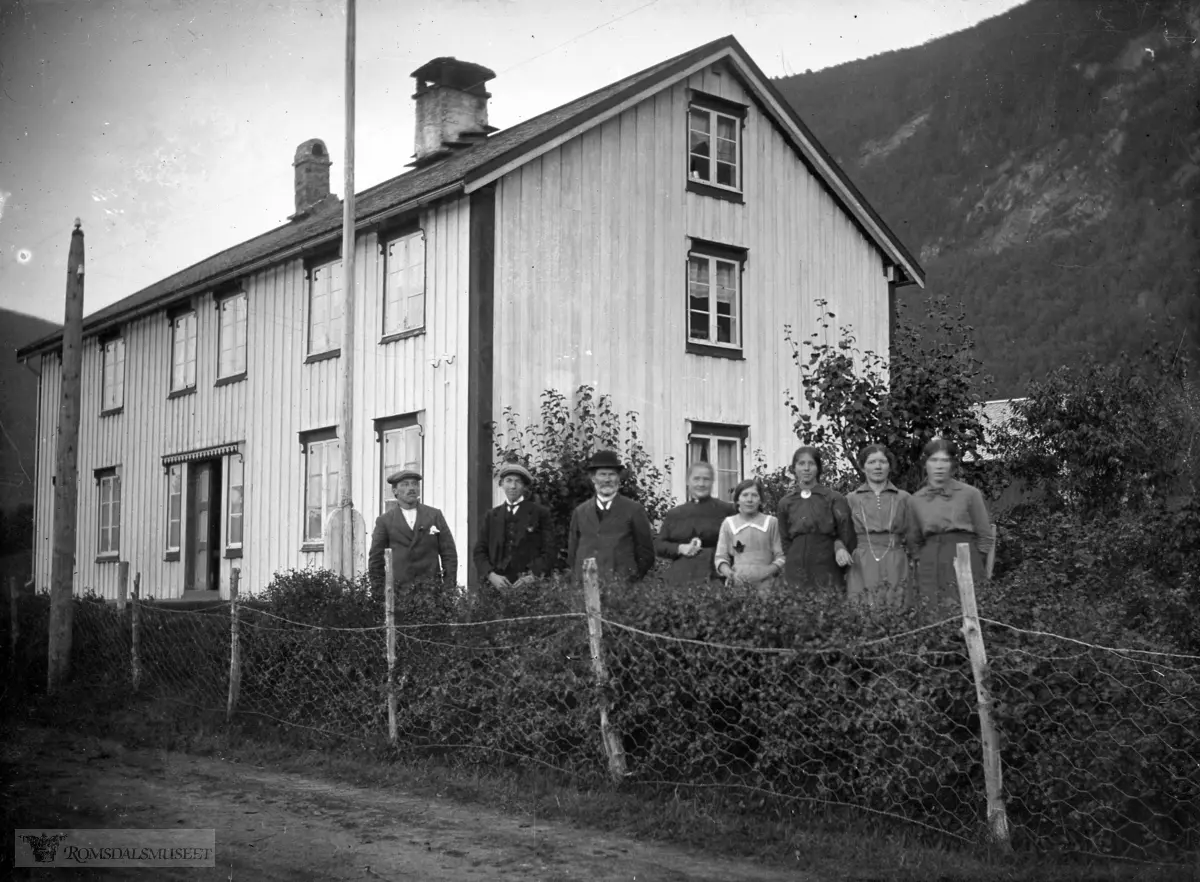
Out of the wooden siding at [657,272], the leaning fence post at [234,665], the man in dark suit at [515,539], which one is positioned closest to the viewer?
the man in dark suit at [515,539]

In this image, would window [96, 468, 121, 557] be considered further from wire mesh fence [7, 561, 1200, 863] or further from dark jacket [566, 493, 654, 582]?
dark jacket [566, 493, 654, 582]

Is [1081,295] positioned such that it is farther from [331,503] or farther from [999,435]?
[331,503]

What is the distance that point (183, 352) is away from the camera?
24.7 metres

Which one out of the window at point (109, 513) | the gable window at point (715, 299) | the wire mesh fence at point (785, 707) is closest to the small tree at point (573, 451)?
the gable window at point (715, 299)

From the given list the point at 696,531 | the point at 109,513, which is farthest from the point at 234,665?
the point at 109,513

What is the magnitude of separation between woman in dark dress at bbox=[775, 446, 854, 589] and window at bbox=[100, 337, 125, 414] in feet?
65.2

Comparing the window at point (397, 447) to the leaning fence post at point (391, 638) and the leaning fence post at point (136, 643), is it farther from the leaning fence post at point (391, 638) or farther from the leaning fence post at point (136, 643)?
the leaning fence post at point (391, 638)

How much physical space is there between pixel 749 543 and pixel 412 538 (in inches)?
131

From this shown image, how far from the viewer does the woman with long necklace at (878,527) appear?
9555mm

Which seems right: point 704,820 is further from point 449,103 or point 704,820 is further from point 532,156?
point 449,103

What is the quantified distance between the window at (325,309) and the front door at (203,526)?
403 centimetres

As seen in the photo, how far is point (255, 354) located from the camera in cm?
2228

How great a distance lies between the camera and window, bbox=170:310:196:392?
24.3 metres

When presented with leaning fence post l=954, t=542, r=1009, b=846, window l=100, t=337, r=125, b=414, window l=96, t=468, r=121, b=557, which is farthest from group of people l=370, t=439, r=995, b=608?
window l=100, t=337, r=125, b=414
